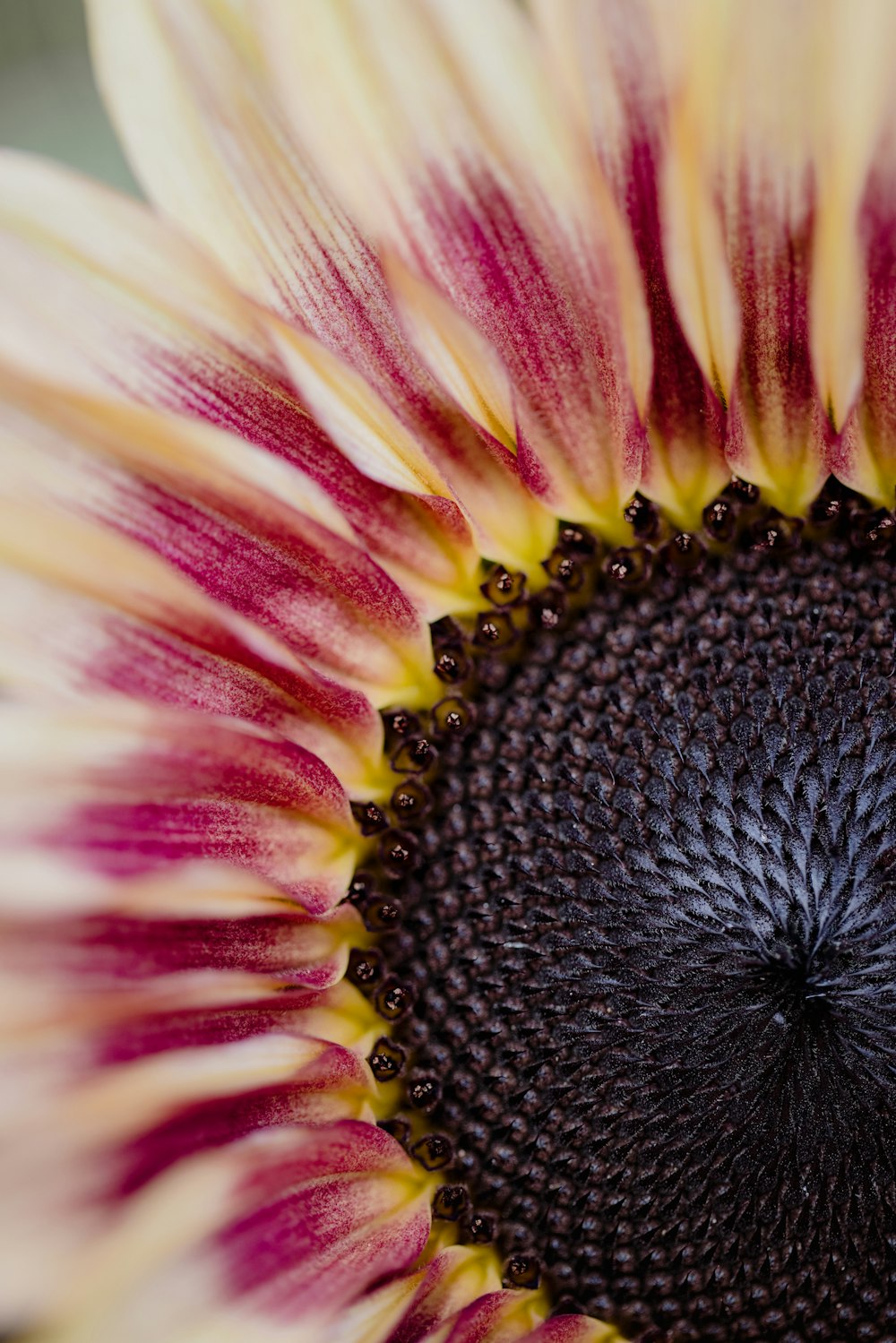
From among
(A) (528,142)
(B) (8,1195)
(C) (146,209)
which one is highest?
(A) (528,142)

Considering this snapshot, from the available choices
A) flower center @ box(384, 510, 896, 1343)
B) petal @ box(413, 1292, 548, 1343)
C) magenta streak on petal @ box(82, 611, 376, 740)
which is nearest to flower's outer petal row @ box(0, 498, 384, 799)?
magenta streak on petal @ box(82, 611, 376, 740)

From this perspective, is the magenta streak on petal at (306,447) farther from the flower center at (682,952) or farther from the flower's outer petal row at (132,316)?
the flower center at (682,952)

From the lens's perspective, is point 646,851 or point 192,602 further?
point 646,851

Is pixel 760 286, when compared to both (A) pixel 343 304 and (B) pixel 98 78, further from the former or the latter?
(B) pixel 98 78

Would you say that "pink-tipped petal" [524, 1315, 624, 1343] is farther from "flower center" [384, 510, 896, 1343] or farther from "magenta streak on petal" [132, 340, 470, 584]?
"magenta streak on petal" [132, 340, 470, 584]

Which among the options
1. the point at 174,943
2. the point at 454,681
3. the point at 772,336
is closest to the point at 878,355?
the point at 772,336

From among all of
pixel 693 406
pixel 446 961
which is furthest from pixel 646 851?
pixel 693 406
